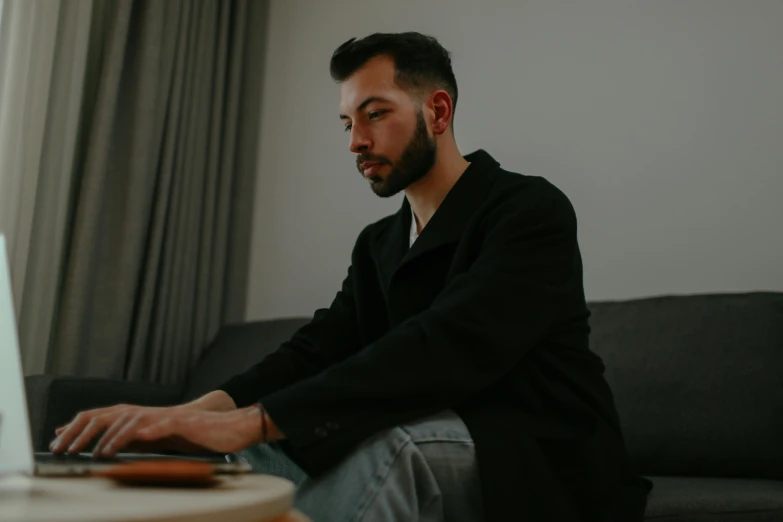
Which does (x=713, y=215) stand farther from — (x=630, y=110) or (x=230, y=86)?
(x=230, y=86)

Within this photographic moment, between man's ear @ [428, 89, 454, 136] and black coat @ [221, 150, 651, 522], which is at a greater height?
man's ear @ [428, 89, 454, 136]

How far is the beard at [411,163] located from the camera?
140cm

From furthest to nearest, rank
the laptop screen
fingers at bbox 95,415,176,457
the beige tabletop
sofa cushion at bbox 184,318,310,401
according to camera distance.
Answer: sofa cushion at bbox 184,318,310,401 < fingers at bbox 95,415,176,457 < the laptop screen < the beige tabletop

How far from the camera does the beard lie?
140 centimetres

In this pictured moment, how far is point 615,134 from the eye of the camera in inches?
87.9

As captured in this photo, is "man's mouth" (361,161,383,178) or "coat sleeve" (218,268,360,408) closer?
"coat sleeve" (218,268,360,408)

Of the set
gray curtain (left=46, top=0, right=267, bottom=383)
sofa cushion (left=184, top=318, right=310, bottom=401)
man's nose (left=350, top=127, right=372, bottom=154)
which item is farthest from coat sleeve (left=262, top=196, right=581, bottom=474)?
gray curtain (left=46, top=0, right=267, bottom=383)

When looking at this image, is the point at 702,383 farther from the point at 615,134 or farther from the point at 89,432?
the point at 89,432

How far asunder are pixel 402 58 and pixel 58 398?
1.12 metres

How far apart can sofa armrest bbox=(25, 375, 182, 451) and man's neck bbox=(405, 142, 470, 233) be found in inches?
38.3

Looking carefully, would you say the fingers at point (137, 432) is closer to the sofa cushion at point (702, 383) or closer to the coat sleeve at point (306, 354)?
the coat sleeve at point (306, 354)

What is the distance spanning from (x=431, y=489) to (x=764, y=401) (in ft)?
3.17

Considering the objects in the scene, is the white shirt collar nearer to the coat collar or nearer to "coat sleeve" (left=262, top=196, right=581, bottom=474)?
the coat collar

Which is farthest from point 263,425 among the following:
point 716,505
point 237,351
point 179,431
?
point 237,351
